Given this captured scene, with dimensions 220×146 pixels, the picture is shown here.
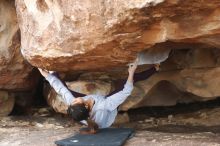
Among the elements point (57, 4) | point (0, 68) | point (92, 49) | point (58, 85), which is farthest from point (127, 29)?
point (0, 68)

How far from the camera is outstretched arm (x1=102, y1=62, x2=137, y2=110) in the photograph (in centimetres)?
321

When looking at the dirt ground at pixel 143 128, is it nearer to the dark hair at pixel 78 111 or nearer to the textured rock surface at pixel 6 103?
the textured rock surface at pixel 6 103

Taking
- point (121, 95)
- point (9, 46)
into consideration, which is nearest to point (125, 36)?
point (121, 95)

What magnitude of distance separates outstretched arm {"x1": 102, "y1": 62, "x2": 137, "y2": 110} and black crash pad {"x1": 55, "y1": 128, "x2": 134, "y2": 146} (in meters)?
0.19

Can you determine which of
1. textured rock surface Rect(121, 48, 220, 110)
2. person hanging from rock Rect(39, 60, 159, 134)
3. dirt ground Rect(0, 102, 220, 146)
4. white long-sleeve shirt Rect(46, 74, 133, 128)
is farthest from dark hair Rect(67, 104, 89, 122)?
textured rock surface Rect(121, 48, 220, 110)

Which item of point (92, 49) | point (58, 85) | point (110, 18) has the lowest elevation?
point (58, 85)

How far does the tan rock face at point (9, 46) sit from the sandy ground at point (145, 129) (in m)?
0.48

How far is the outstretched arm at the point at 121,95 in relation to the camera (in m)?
3.21

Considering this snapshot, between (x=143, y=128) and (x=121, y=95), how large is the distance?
0.70 m

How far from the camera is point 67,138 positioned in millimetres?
3158

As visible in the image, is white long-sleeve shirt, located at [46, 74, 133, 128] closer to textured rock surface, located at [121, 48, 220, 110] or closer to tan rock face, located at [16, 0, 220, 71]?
tan rock face, located at [16, 0, 220, 71]

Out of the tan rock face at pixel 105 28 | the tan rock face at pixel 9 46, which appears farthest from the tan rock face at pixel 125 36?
the tan rock face at pixel 9 46

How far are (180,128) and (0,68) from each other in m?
1.67

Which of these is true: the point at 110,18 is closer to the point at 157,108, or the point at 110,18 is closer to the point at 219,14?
the point at 219,14
